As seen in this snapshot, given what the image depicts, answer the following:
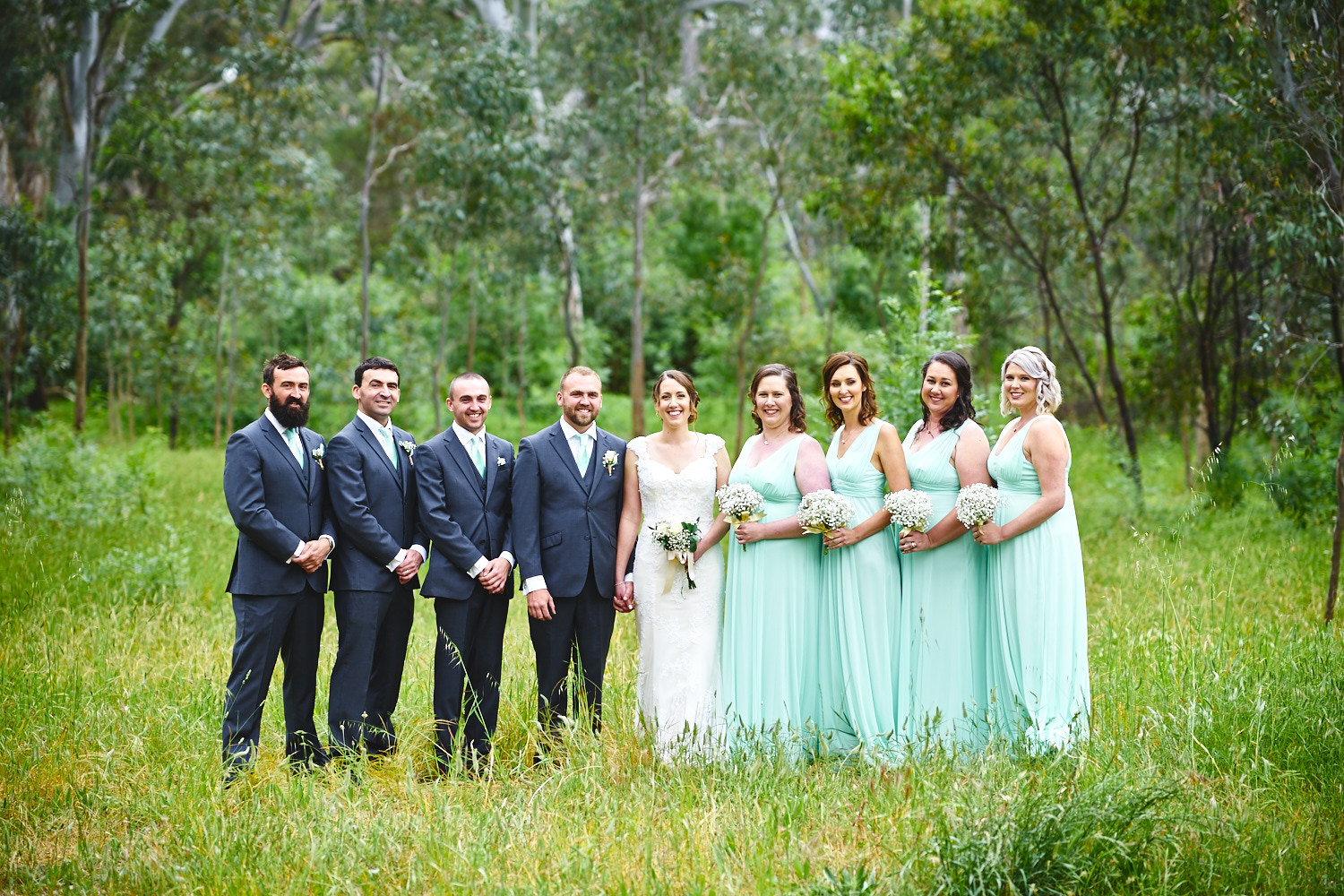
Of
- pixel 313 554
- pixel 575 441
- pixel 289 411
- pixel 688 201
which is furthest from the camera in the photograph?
pixel 688 201

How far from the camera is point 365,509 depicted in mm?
4926

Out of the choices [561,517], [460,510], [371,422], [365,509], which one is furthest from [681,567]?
[371,422]

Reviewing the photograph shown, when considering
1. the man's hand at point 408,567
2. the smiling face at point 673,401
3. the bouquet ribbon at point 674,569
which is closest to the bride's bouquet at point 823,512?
the bouquet ribbon at point 674,569

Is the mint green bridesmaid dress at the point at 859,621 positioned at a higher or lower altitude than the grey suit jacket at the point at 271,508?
lower

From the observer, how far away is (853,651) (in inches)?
195

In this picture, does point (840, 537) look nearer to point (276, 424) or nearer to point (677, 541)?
point (677, 541)

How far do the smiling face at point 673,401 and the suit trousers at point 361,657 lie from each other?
5.20 ft

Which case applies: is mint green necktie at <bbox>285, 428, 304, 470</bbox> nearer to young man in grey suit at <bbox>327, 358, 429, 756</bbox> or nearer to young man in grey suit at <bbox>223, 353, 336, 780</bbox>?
young man in grey suit at <bbox>223, 353, 336, 780</bbox>

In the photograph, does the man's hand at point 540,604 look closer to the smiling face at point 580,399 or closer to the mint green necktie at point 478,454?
the mint green necktie at point 478,454

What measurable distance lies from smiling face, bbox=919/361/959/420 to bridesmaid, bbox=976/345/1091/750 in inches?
9.9

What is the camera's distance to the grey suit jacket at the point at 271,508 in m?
4.77

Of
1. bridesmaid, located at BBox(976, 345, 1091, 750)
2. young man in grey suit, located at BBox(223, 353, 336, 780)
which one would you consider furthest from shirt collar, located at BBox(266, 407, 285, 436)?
bridesmaid, located at BBox(976, 345, 1091, 750)

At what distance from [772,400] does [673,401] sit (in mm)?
498

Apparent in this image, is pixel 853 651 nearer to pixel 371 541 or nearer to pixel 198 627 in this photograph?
pixel 371 541
